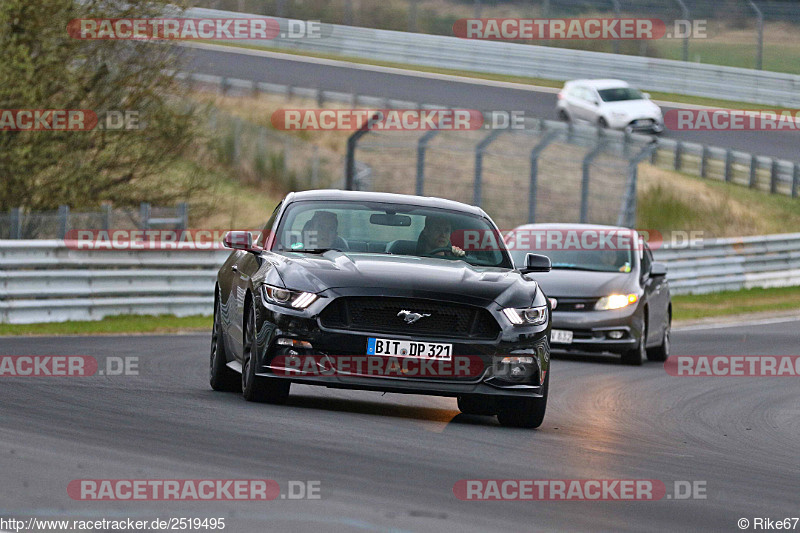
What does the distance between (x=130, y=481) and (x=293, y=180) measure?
3044 centimetres

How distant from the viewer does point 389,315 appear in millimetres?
9570

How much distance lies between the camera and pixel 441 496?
6.91 meters

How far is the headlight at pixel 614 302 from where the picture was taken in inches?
669

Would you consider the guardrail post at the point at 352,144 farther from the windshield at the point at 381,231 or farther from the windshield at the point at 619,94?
the windshield at the point at 619,94

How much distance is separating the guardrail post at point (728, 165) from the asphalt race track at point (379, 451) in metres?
26.9

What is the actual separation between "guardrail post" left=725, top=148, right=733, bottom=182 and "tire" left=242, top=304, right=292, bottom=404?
31.1m

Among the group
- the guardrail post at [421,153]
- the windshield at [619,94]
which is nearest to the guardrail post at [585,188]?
the guardrail post at [421,153]

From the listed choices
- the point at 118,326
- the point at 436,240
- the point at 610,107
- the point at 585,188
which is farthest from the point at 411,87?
the point at 436,240

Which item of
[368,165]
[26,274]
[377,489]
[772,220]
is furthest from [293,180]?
[377,489]

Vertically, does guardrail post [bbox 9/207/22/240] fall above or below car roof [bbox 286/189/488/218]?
below

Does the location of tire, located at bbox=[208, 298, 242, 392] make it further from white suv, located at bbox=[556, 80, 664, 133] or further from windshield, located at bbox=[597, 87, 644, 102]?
windshield, located at bbox=[597, 87, 644, 102]

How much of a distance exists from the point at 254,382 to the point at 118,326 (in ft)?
29.6

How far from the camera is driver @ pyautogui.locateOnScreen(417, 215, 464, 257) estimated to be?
35.0 ft

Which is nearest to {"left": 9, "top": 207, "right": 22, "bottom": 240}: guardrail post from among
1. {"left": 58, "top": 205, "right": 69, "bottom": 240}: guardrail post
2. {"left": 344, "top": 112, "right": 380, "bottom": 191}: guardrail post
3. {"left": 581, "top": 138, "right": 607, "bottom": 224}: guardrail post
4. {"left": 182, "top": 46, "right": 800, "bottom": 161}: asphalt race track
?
{"left": 58, "top": 205, "right": 69, "bottom": 240}: guardrail post
